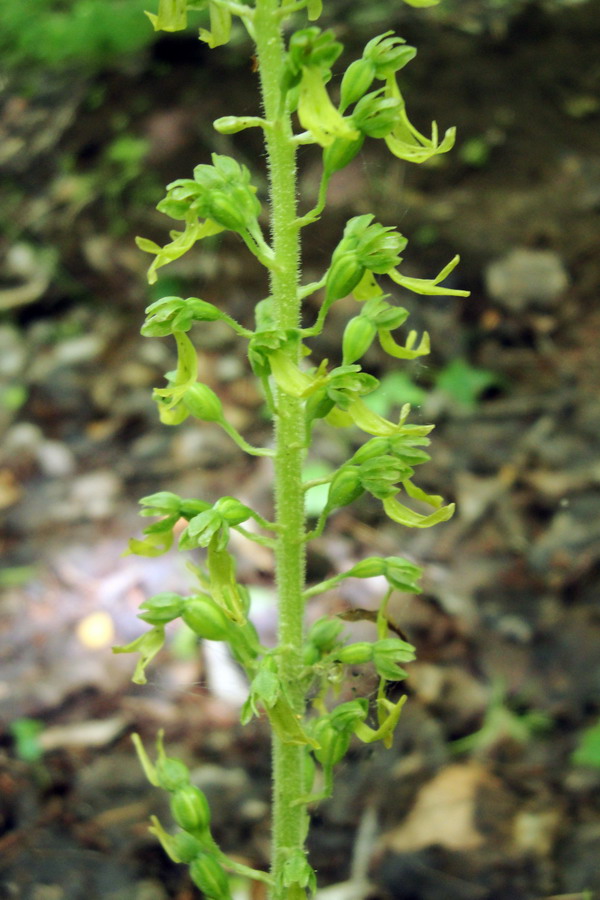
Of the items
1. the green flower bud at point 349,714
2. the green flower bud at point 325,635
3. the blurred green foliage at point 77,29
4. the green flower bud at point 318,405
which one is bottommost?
the green flower bud at point 349,714

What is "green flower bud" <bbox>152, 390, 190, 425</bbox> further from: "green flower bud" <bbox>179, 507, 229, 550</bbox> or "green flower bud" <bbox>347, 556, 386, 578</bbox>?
"green flower bud" <bbox>347, 556, 386, 578</bbox>

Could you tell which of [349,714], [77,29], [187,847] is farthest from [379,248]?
[77,29]

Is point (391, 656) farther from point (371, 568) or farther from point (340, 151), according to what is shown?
point (340, 151)

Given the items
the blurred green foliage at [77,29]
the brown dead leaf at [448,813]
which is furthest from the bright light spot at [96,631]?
the blurred green foliage at [77,29]

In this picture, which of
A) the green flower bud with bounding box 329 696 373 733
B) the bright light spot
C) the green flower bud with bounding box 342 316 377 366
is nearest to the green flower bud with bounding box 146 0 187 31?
the green flower bud with bounding box 342 316 377 366

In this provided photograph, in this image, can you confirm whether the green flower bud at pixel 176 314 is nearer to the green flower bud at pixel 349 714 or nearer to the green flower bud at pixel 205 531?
the green flower bud at pixel 205 531
